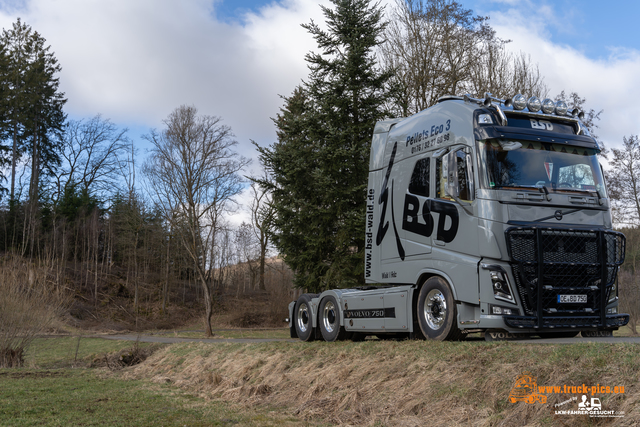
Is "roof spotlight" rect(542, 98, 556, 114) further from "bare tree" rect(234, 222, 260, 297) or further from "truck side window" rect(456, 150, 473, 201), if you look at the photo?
"bare tree" rect(234, 222, 260, 297)

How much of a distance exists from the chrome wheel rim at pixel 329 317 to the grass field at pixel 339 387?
2.56 feet

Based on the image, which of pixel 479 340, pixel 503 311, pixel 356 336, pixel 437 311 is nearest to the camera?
pixel 503 311

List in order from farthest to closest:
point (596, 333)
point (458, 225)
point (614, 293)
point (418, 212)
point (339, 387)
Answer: point (418, 212), point (458, 225), point (614, 293), point (596, 333), point (339, 387)

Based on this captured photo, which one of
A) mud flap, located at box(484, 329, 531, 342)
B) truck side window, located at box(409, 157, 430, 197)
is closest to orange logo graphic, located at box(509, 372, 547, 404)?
mud flap, located at box(484, 329, 531, 342)

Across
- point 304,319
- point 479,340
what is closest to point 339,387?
point 479,340

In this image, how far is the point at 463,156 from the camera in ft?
29.7

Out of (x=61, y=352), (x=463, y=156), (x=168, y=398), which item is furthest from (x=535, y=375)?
(x=61, y=352)

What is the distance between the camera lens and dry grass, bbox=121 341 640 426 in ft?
18.5

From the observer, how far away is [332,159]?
864 inches

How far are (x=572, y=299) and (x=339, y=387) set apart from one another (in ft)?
13.2

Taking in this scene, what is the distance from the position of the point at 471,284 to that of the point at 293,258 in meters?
15.5

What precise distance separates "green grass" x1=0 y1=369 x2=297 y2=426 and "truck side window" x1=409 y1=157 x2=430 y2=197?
15.7 feet

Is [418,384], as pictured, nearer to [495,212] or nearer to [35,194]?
[495,212]

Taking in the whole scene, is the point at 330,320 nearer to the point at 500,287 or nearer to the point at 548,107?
the point at 500,287
